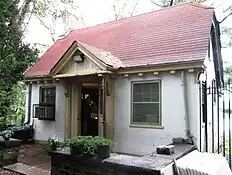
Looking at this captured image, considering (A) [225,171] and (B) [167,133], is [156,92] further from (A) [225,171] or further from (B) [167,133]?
(A) [225,171]

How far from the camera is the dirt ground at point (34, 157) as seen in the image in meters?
6.47

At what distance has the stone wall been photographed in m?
3.57

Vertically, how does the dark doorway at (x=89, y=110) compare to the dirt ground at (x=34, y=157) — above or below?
above

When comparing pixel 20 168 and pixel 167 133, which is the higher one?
pixel 167 133

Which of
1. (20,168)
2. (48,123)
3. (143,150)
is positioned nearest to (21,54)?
(20,168)

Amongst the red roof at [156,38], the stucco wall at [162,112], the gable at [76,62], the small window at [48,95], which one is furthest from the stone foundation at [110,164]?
the small window at [48,95]

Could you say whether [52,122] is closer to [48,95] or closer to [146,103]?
[48,95]

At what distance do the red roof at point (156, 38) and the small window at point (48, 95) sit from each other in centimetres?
72

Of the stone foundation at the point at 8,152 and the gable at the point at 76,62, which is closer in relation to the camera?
the stone foundation at the point at 8,152

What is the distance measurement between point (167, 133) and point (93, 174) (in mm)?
3318

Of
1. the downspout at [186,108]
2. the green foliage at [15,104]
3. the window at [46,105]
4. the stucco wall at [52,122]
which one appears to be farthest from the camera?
the window at [46,105]

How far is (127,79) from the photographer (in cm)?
771

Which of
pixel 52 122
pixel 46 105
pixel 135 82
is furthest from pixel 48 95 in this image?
pixel 135 82

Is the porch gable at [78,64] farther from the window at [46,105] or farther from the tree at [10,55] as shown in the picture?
the window at [46,105]
